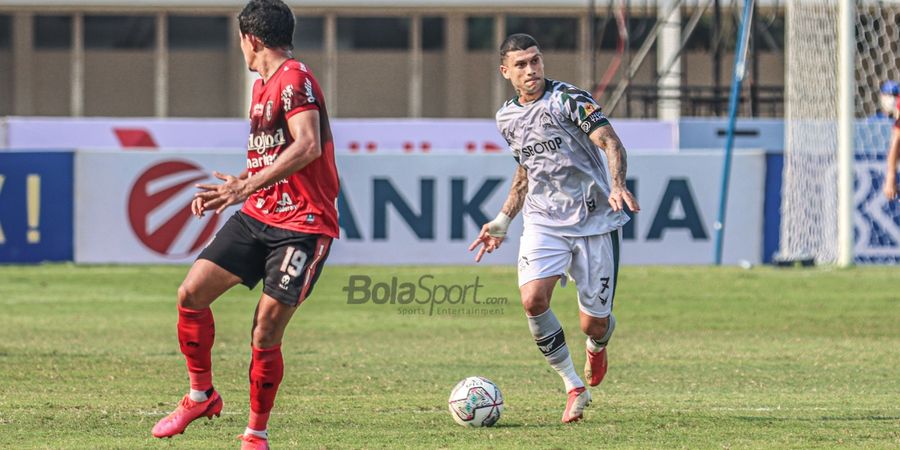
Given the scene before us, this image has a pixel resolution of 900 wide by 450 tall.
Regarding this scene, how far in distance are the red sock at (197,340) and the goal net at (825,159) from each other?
1324cm

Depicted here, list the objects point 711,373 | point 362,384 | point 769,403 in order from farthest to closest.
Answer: point 711,373
point 362,384
point 769,403

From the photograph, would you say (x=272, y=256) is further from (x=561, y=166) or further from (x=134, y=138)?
(x=134, y=138)

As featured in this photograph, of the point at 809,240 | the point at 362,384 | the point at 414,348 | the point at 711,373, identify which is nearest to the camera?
the point at 362,384

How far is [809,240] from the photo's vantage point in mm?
19594

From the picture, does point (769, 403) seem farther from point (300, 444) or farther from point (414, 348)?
point (414, 348)

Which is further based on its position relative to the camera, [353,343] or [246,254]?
[353,343]

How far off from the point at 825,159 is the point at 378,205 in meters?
5.68

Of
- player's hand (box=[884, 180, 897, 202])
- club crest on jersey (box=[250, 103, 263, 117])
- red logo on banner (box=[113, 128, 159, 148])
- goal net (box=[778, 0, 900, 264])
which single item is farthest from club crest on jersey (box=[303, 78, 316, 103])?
red logo on banner (box=[113, 128, 159, 148])

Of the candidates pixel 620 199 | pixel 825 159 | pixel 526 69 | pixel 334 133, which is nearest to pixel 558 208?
pixel 620 199

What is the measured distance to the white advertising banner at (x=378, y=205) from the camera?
767 inches

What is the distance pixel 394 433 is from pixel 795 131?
13428mm

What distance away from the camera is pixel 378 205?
19562 millimetres

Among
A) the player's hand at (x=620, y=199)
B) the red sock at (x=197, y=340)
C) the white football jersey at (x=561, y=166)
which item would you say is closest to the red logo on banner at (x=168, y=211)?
the white football jersey at (x=561, y=166)

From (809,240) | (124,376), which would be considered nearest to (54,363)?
(124,376)
